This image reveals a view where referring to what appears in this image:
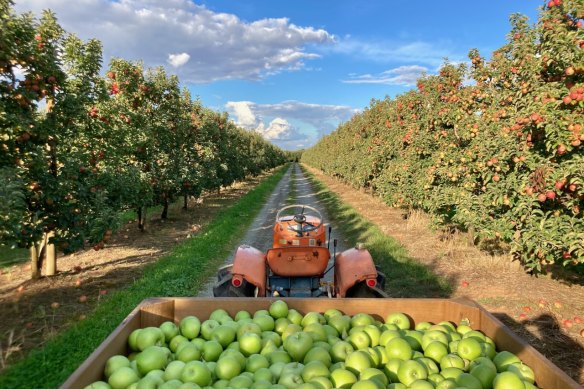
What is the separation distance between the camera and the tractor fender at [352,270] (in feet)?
17.2

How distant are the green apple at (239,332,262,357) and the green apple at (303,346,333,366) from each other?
0.32 m

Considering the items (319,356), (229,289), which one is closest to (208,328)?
(319,356)

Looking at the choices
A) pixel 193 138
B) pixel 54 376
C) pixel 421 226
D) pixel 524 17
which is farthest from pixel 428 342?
pixel 193 138

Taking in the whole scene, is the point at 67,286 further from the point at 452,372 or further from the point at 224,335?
the point at 452,372

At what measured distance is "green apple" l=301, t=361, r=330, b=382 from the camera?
2141mm

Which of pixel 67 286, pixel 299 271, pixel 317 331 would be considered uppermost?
pixel 317 331

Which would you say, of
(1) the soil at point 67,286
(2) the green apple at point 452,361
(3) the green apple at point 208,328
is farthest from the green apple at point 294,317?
(1) the soil at point 67,286

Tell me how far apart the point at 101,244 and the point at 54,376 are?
333 centimetres

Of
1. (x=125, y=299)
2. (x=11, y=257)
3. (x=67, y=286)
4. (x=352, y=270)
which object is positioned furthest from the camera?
(x=11, y=257)

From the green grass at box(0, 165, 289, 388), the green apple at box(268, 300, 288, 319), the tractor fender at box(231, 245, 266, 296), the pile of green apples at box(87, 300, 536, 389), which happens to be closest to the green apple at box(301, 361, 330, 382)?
the pile of green apples at box(87, 300, 536, 389)

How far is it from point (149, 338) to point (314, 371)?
1113 mm

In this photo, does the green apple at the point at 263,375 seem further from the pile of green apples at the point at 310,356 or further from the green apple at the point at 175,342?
the green apple at the point at 175,342

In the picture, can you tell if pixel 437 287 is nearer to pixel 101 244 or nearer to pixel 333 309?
pixel 333 309

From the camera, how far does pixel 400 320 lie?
2900 millimetres
